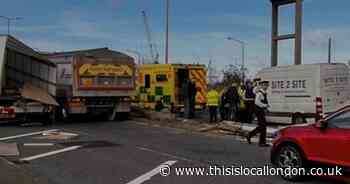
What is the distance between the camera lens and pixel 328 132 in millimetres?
8562

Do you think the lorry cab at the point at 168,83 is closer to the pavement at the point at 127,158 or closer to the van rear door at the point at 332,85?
the pavement at the point at 127,158

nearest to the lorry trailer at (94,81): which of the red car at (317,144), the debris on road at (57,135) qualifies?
the debris on road at (57,135)

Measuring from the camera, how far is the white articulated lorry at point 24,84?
20.5 m

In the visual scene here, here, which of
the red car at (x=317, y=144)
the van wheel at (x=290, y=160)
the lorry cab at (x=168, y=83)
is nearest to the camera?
the red car at (x=317, y=144)

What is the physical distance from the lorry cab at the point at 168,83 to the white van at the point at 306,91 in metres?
7.34

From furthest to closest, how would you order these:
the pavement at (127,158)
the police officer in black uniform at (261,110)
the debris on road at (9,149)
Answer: the police officer in black uniform at (261,110) < the debris on road at (9,149) < the pavement at (127,158)

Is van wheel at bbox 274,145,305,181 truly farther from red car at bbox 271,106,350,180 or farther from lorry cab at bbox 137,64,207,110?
lorry cab at bbox 137,64,207,110

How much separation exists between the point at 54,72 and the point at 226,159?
11.9 meters

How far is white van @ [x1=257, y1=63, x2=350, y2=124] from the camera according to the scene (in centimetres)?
1783

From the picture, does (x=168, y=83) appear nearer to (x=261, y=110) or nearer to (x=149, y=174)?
(x=261, y=110)

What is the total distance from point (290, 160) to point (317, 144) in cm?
74

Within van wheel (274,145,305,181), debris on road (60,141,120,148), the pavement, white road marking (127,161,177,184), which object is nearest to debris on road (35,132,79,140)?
the pavement

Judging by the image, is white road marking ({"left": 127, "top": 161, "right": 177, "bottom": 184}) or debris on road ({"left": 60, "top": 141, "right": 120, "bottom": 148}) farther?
debris on road ({"left": 60, "top": 141, "right": 120, "bottom": 148})

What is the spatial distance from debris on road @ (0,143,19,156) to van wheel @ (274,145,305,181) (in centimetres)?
629
